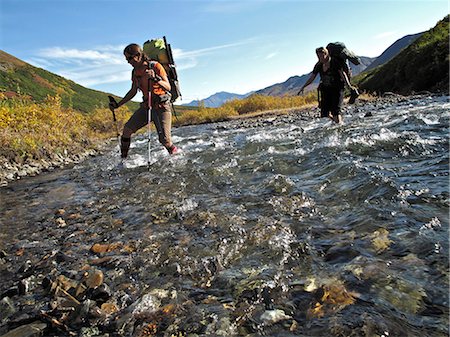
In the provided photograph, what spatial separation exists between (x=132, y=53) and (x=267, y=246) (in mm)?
7153

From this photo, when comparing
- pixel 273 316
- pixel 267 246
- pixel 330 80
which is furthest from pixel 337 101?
pixel 273 316

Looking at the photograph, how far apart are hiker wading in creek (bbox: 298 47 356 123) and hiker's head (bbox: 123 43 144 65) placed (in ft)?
19.5

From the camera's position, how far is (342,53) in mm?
11250

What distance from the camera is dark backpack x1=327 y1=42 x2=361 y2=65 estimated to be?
1113cm

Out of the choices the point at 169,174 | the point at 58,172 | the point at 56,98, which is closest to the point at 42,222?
the point at 169,174

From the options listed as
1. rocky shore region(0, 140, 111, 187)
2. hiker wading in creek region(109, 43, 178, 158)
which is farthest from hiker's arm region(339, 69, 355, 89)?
rocky shore region(0, 140, 111, 187)

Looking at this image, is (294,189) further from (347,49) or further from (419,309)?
(347,49)

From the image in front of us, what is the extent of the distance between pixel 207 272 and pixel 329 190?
10.1 ft

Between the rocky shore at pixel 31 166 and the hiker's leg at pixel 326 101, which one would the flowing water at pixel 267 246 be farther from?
the rocky shore at pixel 31 166

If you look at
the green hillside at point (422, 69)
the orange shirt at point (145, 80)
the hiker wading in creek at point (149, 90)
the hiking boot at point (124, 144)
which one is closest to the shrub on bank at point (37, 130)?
the hiking boot at point (124, 144)

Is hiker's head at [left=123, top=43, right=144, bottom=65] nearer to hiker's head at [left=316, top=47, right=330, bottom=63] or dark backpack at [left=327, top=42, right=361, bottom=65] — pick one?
hiker's head at [left=316, top=47, right=330, bottom=63]

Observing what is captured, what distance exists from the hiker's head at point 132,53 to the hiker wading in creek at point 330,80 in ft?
19.5

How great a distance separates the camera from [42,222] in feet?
21.2

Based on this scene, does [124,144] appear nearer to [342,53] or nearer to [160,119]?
[160,119]
